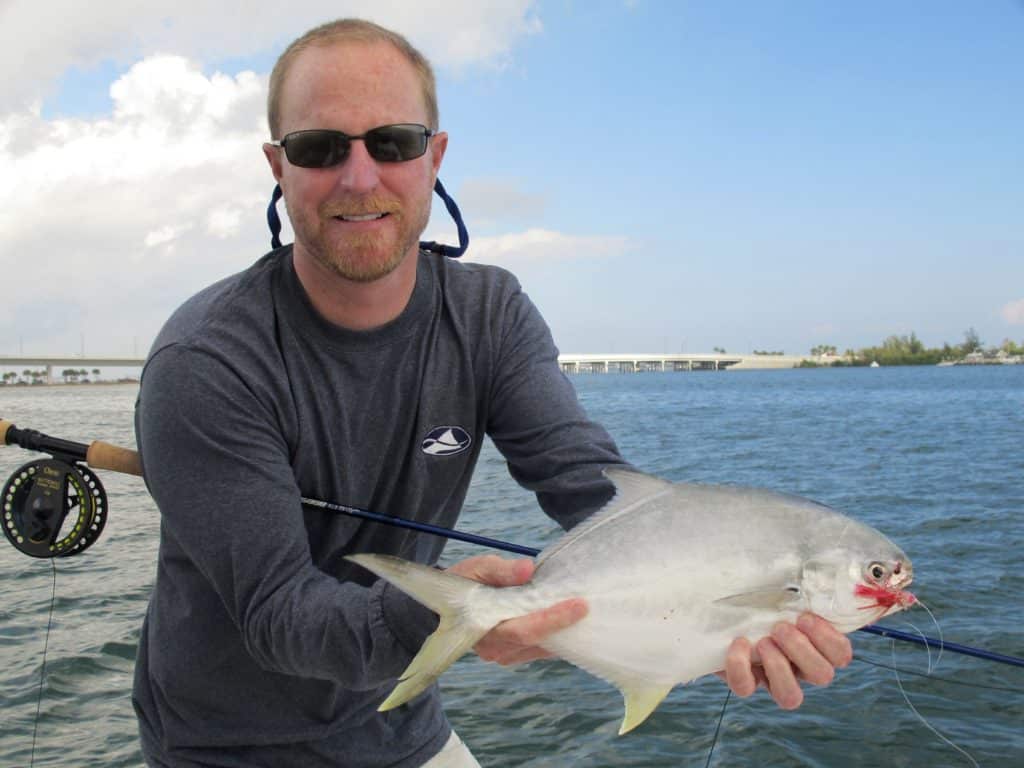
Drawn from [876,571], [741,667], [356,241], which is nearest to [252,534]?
[356,241]

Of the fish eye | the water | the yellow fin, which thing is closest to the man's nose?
the yellow fin

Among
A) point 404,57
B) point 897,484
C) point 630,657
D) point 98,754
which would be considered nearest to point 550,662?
point 98,754

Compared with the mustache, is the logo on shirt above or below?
below

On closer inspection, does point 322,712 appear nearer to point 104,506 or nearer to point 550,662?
point 104,506

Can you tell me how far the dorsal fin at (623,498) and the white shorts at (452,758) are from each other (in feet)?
3.64

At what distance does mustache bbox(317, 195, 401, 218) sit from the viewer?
2.64 meters

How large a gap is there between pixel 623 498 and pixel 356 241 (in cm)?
107

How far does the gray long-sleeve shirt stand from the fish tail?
0.17 ft

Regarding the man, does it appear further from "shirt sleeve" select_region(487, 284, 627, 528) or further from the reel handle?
the reel handle

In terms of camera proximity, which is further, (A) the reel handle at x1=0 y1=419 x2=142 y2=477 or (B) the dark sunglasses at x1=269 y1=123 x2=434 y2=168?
(A) the reel handle at x1=0 y1=419 x2=142 y2=477

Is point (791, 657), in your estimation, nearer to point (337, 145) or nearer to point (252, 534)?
point (252, 534)

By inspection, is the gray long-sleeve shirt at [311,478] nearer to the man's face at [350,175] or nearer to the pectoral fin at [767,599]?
the man's face at [350,175]

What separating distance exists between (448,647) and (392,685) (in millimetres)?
1162

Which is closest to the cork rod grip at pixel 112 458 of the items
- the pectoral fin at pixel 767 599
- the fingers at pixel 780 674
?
the pectoral fin at pixel 767 599
